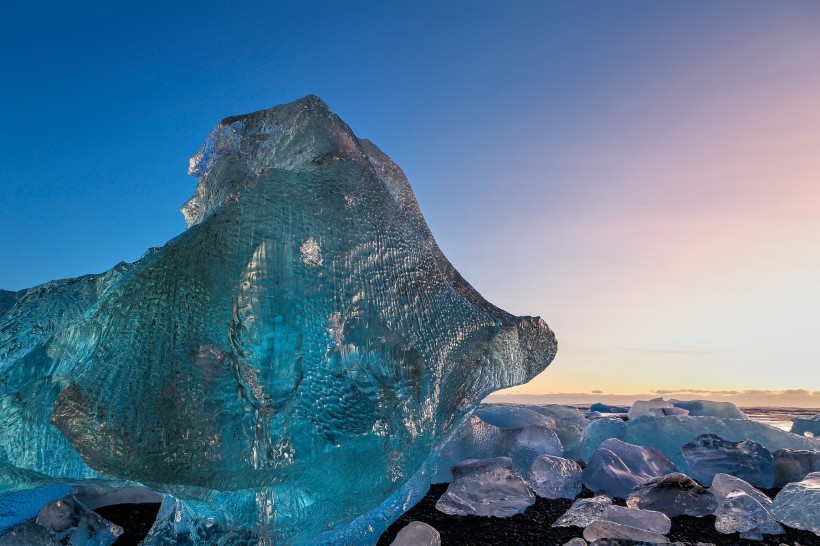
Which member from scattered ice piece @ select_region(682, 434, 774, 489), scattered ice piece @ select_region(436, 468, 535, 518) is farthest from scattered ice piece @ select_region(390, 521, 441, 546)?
scattered ice piece @ select_region(682, 434, 774, 489)

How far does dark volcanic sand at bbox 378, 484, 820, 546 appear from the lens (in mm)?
1889

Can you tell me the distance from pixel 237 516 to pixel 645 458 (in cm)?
219

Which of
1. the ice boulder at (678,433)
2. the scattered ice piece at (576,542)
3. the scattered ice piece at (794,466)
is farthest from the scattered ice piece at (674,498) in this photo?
the ice boulder at (678,433)

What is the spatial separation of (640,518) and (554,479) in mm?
549

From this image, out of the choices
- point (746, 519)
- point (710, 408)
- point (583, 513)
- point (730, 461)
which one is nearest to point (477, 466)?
point (583, 513)

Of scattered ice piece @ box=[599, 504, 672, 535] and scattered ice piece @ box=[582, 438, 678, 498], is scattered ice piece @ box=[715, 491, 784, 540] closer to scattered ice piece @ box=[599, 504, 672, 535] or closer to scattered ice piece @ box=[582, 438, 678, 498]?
scattered ice piece @ box=[599, 504, 672, 535]

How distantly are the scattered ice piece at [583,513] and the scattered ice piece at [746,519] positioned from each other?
41cm

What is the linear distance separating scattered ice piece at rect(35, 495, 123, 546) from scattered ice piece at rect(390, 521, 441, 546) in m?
1.01

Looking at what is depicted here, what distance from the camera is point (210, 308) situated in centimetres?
137

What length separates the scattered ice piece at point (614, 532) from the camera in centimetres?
182

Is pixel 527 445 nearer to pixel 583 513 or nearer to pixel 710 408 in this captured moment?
pixel 583 513

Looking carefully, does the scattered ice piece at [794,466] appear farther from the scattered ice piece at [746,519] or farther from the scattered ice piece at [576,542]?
the scattered ice piece at [576,542]

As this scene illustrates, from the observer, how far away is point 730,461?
2.85 m

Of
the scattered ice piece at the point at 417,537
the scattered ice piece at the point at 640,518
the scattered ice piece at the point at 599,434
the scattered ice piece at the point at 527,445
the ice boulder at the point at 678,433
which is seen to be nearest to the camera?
the scattered ice piece at the point at 417,537
